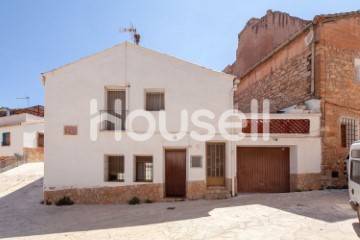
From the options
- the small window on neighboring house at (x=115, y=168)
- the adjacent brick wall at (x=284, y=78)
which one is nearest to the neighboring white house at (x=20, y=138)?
the small window on neighboring house at (x=115, y=168)

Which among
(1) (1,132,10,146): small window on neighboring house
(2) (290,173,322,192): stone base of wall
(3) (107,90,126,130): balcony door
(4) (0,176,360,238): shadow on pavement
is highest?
(3) (107,90,126,130): balcony door

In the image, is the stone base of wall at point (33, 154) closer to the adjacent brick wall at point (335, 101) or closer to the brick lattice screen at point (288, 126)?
the brick lattice screen at point (288, 126)

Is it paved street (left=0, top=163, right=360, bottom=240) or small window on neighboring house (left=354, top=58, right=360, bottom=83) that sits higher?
small window on neighboring house (left=354, top=58, right=360, bottom=83)

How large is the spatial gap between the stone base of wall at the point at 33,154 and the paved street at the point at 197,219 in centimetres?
1178

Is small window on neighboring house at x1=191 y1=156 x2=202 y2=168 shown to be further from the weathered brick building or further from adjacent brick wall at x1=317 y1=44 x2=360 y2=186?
adjacent brick wall at x1=317 y1=44 x2=360 y2=186

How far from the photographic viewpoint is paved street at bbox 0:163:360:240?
6.58 meters

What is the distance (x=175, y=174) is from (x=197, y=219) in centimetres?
A: 346

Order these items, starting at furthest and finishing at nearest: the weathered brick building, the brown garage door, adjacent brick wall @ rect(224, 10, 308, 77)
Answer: adjacent brick wall @ rect(224, 10, 308, 77)
the brown garage door
the weathered brick building

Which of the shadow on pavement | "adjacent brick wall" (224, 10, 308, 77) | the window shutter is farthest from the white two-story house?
"adjacent brick wall" (224, 10, 308, 77)

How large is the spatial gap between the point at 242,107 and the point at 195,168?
9.34 metres

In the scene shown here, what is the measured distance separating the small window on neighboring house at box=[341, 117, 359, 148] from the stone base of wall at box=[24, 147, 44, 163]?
21.9 metres

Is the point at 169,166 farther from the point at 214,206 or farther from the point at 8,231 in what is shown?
the point at 8,231

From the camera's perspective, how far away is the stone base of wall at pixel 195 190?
10766 millimetres

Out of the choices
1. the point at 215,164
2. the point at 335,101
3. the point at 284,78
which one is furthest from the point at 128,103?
the point at 335,101
